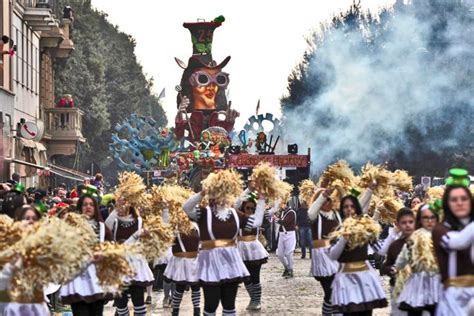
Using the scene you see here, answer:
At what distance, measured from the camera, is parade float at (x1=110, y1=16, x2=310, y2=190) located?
41438 millimetres

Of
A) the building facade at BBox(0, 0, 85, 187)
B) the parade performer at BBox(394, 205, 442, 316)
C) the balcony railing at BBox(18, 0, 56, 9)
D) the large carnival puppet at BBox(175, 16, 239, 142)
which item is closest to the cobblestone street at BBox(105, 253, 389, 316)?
the parade performer at BBox(394, 205, 442, 316)

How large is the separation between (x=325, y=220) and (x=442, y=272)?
570 centimetres

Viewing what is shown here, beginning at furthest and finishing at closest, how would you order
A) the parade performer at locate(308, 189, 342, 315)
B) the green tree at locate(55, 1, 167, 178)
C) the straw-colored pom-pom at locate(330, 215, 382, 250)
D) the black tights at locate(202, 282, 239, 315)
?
the green tree at locate(55, 1, 167, 178), the parade performer at locate(308, 189, 342, 315), the black tights at locate(202, 282, 239, 315), the straw-colored pom-pom at locate(330, 215, 382, 250)

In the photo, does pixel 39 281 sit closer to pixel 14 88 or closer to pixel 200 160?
pixel 14 88

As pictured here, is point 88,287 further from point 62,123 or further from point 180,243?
point 62,123

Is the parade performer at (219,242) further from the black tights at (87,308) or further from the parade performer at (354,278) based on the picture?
the parade performer at (354,278)

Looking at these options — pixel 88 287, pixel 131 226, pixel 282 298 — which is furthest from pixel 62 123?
pixel 88 287

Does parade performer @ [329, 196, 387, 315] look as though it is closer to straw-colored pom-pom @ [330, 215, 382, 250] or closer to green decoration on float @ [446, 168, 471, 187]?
straw-colored pom-pom @ [330, 215, 382, 250]

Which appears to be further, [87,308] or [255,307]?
[255,307]

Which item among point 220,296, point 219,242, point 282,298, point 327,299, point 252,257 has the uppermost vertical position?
point 219,242

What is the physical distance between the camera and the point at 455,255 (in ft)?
34.4

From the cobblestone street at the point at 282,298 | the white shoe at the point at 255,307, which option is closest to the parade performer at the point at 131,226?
the cobblestone street at the point at 282,298

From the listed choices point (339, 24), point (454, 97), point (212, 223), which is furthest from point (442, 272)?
point (339, 24)

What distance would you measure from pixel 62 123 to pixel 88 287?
42.0 metres
